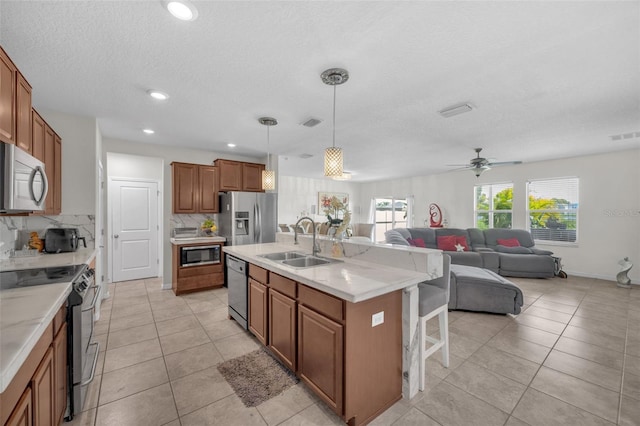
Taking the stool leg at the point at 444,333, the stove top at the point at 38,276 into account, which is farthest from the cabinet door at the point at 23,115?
the stool leg at the point at 444,333

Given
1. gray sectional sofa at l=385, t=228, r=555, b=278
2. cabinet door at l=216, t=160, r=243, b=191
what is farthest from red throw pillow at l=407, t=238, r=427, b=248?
cabinet door at l=216, t=160, r=243, b=191

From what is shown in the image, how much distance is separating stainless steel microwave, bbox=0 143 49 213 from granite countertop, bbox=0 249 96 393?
1.65ft

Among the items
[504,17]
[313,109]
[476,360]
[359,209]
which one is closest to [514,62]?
[504,17]

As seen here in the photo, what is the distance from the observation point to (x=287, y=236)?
3.68 meters

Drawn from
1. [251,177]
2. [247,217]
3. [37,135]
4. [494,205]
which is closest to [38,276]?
[37,135]

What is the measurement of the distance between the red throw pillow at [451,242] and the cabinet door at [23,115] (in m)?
6.50

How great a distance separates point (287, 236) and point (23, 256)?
2741mm

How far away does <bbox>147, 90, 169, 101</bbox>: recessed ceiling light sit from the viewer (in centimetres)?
253

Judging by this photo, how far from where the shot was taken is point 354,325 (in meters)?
1.59

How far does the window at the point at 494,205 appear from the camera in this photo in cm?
650

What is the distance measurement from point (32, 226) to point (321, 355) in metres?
3.57

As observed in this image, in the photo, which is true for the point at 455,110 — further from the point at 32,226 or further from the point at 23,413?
the point at 32,226

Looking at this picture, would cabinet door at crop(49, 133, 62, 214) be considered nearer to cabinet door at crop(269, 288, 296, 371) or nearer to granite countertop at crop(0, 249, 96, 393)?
granite countertop at crop(0, 249, 96, 393)

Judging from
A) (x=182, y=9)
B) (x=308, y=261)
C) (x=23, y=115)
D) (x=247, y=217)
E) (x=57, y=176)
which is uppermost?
(x=182, y=9)
